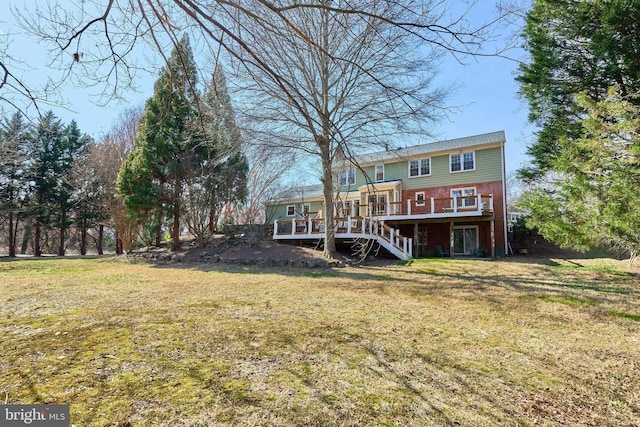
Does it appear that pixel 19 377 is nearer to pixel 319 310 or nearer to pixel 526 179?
pixel 319 310

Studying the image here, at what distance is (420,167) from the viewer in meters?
18.0

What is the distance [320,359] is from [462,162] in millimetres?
16652

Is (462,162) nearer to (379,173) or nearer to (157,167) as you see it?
(379,173)

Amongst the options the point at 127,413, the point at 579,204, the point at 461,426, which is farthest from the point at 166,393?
the point at 579,204

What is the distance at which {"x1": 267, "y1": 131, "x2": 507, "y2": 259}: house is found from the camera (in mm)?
14320

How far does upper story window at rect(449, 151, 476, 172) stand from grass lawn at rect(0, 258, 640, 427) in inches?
487

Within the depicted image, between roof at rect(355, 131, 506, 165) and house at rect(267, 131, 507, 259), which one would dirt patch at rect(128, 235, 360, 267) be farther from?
roof at rect(355, 131, 506, 165)

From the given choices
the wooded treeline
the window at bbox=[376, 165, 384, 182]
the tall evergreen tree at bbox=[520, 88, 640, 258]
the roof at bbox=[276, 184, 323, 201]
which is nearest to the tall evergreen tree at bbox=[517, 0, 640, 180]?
the tall evergreen tree at bbox=[520, 88, 640, 258]

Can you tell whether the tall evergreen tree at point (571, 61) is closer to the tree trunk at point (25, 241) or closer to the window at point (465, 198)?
the window at point (465, 198)

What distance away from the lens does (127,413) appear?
1.76m

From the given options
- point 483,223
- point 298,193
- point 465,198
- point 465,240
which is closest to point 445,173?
point 465,198

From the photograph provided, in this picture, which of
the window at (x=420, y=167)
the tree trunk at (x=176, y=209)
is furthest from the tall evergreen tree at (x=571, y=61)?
the tree trunk at (x=176, y=209)

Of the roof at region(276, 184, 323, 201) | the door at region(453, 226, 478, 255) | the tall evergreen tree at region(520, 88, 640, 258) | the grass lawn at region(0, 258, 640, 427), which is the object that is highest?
the roof at region(276, 184, 323, 201)

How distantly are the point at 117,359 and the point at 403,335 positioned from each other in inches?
109
